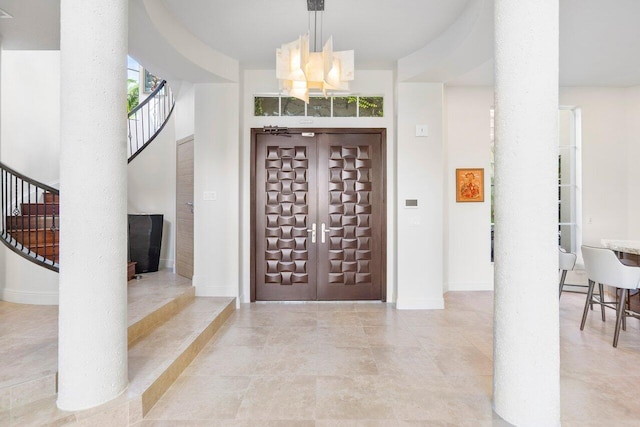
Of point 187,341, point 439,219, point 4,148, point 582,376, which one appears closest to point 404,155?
point 439,219

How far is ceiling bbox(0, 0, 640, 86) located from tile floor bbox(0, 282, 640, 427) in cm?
287

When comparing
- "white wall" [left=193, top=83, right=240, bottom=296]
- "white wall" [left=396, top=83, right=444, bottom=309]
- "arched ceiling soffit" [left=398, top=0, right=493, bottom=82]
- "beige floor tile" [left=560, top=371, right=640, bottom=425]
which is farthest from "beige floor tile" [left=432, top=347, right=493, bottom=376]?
"arched ceiling soffit" [left=398, top=0, right=493, bottom=82]

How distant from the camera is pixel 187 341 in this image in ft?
9.89

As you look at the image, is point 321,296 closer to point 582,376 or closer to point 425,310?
point 425,310

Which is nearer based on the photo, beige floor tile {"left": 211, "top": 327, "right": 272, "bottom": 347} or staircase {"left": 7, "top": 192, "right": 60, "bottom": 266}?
beige floor tile {"left": 211, "top": 327, "right": 272, "bottom": 347}

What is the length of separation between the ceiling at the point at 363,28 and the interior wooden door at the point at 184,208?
4.62ft

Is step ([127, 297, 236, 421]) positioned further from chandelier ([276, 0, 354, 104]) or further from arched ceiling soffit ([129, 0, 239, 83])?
arched ceiling soffit ([129, 0, 239, 83])

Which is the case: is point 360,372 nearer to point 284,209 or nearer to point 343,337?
point 343,337

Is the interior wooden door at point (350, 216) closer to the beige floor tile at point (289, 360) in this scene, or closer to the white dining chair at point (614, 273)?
the beige floor tile at point (289, 360)

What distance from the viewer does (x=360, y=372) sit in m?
2.76

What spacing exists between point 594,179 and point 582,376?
13.8 feet

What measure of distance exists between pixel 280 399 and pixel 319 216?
279 cm

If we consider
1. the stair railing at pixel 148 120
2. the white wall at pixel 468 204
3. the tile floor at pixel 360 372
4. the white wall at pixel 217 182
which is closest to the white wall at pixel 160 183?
the stair railing at pixel 148 120

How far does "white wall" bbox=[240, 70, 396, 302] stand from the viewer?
189 inches
